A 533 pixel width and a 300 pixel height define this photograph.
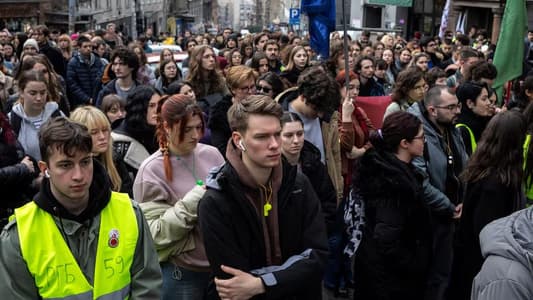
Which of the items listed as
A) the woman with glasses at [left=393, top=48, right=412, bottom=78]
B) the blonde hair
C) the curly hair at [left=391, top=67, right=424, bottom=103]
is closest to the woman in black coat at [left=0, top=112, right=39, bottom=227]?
the blonde hair

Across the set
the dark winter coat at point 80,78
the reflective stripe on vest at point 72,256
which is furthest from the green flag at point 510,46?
the dark winter coat at point 80,78

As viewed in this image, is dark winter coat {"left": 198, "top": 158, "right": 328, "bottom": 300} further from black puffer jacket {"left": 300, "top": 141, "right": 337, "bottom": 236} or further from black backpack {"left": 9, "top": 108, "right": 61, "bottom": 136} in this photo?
black backpack {"left": 9, "top": 108, "right": 61, "bottom": 136}

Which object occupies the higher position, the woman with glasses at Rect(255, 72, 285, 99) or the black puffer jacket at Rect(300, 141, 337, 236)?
the woman with glasses at Rect(255, 72, 285, 99)

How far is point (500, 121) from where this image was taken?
14.4 ft

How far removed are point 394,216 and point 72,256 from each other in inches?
94.7

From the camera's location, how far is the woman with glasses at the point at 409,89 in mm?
6734

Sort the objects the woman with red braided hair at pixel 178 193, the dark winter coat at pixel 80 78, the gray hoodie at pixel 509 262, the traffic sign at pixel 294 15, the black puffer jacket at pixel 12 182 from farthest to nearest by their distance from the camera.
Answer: the traffic sign at pixel 294 15, the dark winter coat at pixel 80 78, the black puffer jacket at pixel 12 182, the woman with red braided hair at pixel 178 193, the gray hoodie at pixel 509 262

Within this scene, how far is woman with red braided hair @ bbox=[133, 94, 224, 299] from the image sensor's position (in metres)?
3.74

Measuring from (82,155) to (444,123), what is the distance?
10.4 feet

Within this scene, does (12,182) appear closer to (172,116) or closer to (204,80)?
(172,116)

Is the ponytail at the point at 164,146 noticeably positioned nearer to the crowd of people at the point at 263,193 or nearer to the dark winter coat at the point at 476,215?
the crowd of people at the point at 263,193

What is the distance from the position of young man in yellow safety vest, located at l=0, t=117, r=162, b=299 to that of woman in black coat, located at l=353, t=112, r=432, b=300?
76.9 inches

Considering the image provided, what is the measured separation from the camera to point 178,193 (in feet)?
13.2

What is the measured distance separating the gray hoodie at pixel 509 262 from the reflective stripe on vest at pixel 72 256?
160cm
